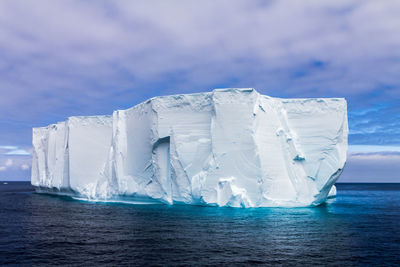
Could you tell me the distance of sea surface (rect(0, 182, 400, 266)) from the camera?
27.1 feet

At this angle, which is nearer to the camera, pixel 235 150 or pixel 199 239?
pixel 199 239

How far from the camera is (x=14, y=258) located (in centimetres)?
841

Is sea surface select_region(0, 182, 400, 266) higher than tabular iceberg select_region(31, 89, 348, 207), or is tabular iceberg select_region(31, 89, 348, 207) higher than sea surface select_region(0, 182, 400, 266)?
tabular iceberg select_region(31, 89, 348, 207)

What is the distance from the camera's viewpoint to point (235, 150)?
17031 mm

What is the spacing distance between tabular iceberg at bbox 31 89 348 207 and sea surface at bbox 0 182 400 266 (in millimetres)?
2090

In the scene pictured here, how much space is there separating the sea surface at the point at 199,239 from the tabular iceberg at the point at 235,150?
6.86 ft

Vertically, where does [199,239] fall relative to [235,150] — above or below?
below

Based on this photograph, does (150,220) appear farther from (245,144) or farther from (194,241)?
(245,144)

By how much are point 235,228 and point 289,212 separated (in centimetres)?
523

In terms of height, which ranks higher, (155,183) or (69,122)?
(69,122)

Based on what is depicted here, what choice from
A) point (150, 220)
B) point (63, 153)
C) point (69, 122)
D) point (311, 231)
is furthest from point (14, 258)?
point (63, 153)

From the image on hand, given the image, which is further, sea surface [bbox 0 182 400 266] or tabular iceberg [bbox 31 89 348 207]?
tabular iceberg [bbox 31 89 348 207]

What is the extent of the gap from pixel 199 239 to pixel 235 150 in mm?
7427

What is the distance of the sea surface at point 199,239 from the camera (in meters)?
8.27
